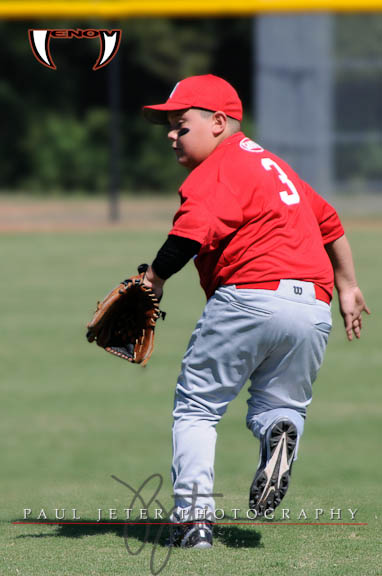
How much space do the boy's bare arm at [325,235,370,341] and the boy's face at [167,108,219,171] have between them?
0.61 meters

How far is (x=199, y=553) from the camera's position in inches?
118

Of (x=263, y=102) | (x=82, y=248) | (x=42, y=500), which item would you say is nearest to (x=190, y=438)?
(x=42, y=500)

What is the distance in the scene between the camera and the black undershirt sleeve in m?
3.03

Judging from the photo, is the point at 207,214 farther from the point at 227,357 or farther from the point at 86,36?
the point at 86,36

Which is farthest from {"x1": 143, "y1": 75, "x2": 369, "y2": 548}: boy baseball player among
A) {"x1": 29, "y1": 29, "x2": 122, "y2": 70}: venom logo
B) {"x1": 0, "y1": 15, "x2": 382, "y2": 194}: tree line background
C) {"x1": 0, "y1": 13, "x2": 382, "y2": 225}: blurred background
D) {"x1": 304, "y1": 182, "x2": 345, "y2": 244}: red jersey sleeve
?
{"x1": 0, "y1": 15, "x2": 382, "y2": 194}: tree line background

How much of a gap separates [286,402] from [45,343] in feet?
21.2

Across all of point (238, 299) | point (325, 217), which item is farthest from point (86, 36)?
point (238, 299)

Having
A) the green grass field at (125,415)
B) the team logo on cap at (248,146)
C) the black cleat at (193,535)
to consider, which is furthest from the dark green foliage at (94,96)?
the black cleat at (193,535)

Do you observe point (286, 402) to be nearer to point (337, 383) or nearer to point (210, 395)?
point (210, 395)

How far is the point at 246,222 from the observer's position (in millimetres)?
3188

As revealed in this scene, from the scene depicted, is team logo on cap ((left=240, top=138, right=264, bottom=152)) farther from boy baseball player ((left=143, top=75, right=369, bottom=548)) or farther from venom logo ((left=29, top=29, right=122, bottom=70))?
venom logo ((left=29, top=29, right=122, bottom=70))

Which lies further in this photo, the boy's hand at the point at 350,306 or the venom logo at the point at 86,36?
the venom logo at the point at 86,36

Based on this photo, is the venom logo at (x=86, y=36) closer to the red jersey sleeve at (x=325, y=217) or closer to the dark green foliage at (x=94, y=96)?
the red jersey sleeve at (x=325, y=217)

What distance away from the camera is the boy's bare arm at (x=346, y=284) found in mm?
3582
